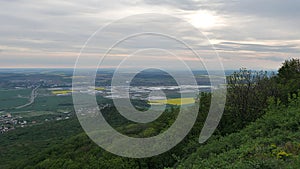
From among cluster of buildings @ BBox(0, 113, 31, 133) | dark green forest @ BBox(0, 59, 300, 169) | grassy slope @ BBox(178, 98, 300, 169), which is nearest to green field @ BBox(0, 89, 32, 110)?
cluster of buildings @ BBox(0, 113, 31, 133)

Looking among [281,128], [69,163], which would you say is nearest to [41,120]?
[69,163]

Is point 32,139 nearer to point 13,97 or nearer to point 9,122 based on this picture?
point 9,122

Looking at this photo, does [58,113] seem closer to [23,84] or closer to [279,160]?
[23,84]

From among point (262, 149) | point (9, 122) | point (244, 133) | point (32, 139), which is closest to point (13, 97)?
point (9, 122)

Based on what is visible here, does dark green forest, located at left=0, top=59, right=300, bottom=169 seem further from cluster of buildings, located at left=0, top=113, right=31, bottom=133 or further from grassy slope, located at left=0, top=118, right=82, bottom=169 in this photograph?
cluster of buildings, located at left=0, top=113, right=31, bottom=133

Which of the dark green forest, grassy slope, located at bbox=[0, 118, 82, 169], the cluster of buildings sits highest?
the dark green forest

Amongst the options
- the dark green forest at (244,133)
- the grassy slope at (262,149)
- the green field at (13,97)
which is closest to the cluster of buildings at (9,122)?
the green field at (13,97)

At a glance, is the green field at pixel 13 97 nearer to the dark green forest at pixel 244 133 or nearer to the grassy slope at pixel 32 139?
the grassy slope at pixel 32 139

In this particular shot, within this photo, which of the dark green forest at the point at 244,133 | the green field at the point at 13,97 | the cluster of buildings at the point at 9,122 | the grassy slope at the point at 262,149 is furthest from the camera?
the green field at the point at 13,97
